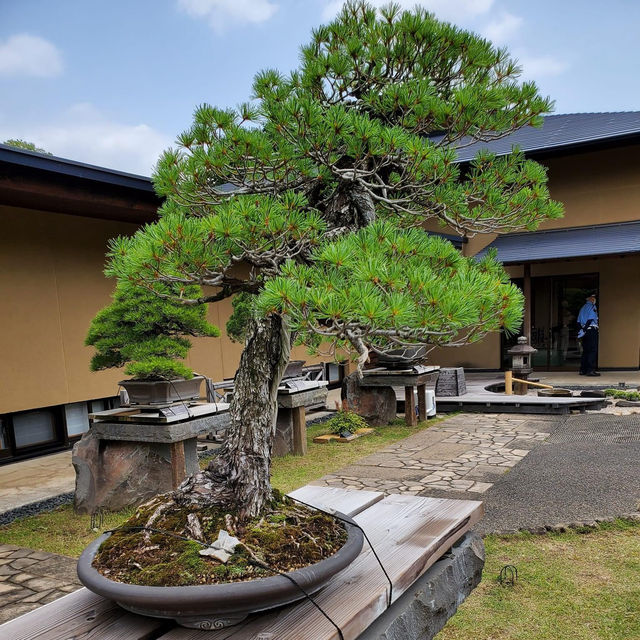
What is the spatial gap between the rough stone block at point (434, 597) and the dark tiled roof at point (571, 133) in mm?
8857

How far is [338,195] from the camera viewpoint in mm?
2248

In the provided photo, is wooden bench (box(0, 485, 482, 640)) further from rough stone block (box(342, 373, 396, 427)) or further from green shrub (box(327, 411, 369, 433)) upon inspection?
rough stone block (box(342, 373, 396, 427))

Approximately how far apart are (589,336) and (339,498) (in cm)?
1077

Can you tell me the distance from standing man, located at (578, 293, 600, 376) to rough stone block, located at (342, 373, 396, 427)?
6031 millimetres

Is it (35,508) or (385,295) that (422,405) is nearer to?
(35,508)

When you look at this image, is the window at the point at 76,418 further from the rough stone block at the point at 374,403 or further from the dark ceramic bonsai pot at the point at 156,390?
the rough stone block at the point at 374,403

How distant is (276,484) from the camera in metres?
4.74

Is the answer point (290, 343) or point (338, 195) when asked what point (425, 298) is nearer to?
point (290, 343)

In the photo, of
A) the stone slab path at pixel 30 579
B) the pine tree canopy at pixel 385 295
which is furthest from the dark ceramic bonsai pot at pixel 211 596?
the stone slab path at pixel 30 579

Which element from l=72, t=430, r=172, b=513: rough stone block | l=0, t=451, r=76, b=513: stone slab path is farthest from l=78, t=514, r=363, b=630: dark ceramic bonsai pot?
l=0, t=451, r=76, b=513: stone slab path

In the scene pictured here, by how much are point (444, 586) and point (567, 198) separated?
12.4 metres

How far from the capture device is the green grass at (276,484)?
3707 millimetres

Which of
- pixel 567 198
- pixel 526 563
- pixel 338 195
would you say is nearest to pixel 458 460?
pixel 526 563

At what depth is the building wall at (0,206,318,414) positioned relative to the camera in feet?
19.6
